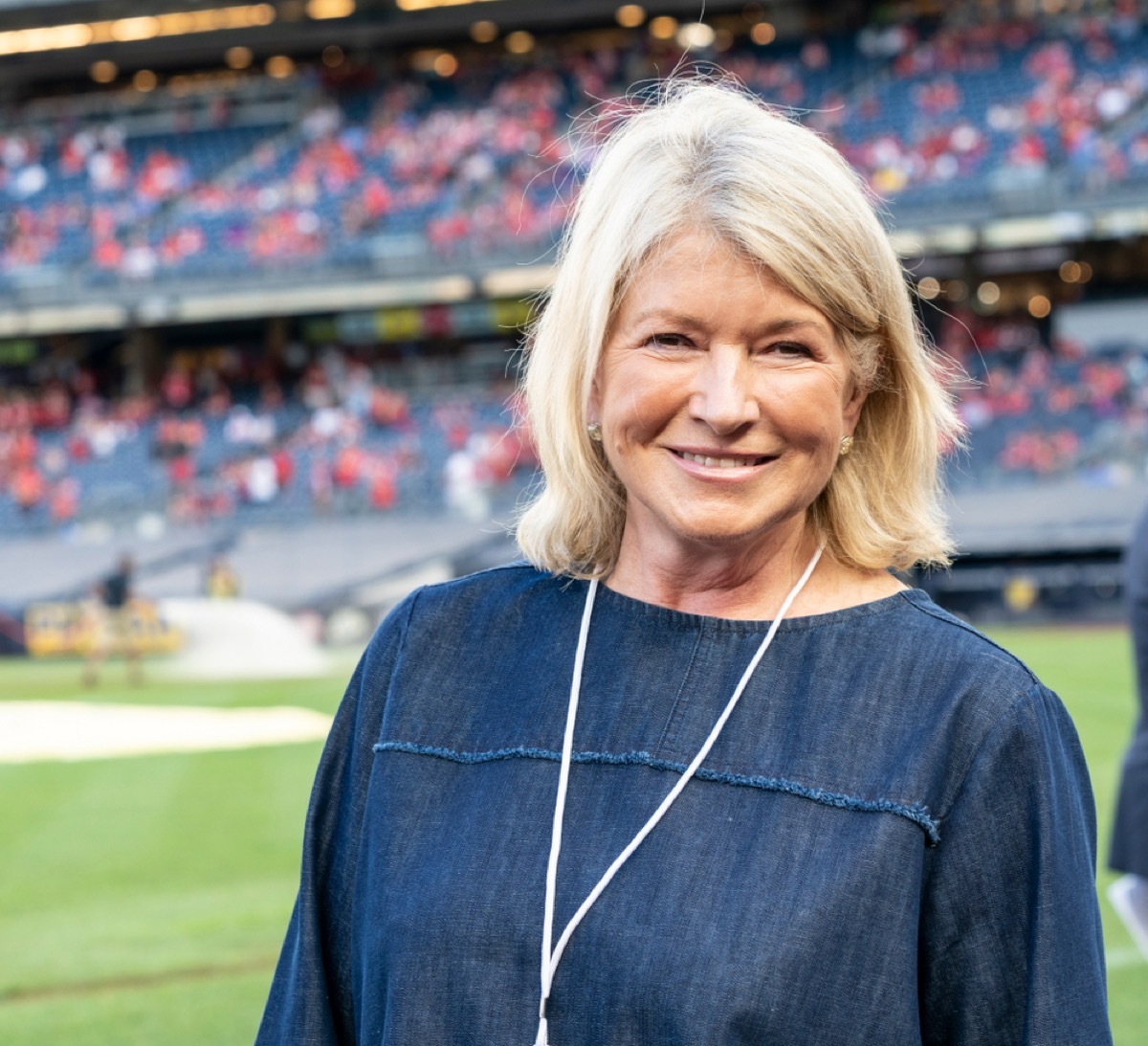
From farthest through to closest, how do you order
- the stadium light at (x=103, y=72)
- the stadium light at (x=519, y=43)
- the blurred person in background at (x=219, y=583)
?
the stadium light at (x=103, y=72), the stadium light at (x=519, y=43), the blurred person in background at (x=219, y=583)

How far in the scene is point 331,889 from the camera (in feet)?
6.04

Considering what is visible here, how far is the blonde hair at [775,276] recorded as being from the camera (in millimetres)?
1597

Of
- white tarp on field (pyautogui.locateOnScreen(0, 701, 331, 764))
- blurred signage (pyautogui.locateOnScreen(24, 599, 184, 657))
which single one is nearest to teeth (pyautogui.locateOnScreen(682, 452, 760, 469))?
white tarp on field (pyautogui.locateOnScreen(0, 701, 331, 764))

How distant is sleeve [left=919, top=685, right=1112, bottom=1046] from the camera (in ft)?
4.92

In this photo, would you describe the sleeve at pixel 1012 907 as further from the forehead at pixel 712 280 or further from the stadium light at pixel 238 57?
the stadium light at pixel 238 57

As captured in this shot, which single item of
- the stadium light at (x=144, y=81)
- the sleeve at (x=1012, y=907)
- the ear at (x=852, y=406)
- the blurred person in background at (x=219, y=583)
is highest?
the stadium light at (x=144, y=81)

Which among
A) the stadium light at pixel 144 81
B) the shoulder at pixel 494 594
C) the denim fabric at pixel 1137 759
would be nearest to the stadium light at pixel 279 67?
the stadium light at pixel 144 81

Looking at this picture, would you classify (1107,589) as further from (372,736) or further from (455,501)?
(372,736)

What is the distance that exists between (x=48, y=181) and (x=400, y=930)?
28761mm

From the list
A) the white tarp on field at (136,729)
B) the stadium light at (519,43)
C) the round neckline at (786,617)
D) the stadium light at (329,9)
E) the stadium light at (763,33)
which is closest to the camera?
the round neckline at (786,617)

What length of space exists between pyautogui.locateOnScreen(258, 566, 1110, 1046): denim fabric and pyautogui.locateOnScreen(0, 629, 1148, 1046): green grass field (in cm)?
374

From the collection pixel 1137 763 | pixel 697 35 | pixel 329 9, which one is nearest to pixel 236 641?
pixel 329 9

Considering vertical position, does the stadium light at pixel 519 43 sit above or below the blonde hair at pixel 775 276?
above

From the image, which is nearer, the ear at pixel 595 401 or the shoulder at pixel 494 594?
the ear at pixel 595 401
